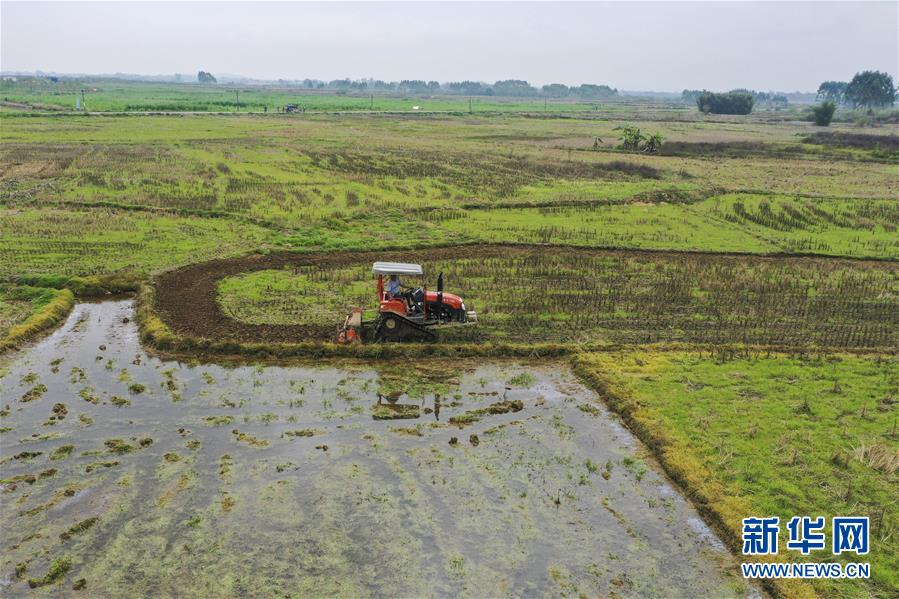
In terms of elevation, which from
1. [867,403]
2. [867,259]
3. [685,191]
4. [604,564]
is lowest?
[604,564]

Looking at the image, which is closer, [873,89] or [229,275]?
[229,275]

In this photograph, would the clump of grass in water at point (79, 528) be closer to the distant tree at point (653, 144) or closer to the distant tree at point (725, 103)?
the distant tree at point (653, 144)

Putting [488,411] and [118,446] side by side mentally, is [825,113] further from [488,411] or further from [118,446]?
[118,446]

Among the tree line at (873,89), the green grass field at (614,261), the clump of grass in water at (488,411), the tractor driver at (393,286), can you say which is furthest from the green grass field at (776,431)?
the tree line at (873,89)

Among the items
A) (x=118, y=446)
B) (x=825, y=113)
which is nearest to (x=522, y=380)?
(x=118, y=446)

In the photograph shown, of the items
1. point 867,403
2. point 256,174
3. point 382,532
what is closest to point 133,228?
point 256,174

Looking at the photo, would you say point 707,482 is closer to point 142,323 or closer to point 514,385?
point 514,385

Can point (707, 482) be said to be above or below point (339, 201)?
below
